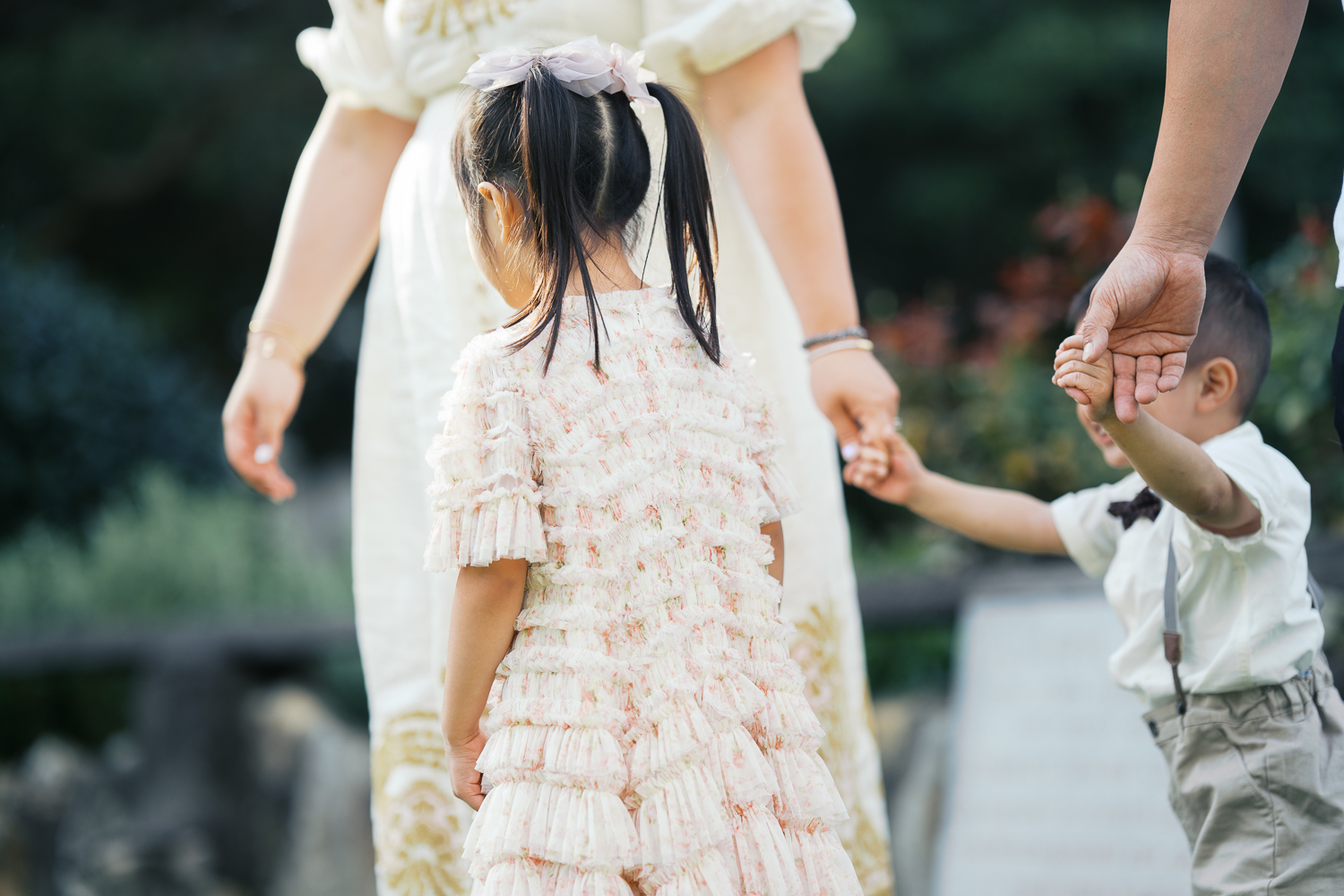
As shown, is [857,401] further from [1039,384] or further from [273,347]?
[1039,384]

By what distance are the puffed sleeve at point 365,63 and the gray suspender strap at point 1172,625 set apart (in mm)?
1307

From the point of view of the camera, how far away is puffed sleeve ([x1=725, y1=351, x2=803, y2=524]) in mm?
1430

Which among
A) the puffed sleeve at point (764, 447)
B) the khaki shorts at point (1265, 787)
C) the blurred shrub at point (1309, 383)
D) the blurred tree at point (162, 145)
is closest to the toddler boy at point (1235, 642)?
the khaki shorts at point (1265, 787)

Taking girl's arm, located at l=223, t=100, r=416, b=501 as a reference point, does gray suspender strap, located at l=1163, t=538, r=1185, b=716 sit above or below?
below

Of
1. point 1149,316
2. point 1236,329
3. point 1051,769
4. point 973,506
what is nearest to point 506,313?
point 973,506

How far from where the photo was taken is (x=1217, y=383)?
5.18ft

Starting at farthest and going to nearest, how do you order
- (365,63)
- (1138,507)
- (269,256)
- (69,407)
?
(269,256)
(69,407)
(365,63)
(1138,507)

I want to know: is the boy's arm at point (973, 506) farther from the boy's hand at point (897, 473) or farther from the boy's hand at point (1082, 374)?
the boy's hand at point (1082, 374)

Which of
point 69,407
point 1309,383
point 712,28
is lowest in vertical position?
point 1309,383

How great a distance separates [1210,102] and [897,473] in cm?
69

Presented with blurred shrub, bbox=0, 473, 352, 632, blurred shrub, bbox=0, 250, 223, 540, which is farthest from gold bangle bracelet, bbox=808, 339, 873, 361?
blurred shrub, bbox=0, 250, 223, 540

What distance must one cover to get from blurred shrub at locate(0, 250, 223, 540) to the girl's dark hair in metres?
4.15

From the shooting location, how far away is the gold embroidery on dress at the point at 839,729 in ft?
6.00

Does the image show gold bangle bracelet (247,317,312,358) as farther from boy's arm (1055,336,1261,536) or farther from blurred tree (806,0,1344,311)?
blurred tree (806,0,1344,311)
